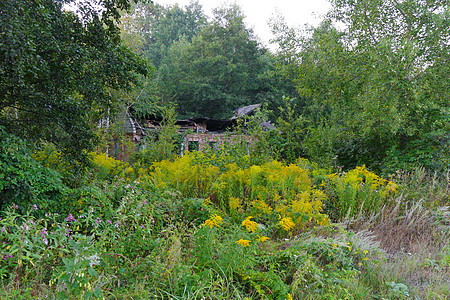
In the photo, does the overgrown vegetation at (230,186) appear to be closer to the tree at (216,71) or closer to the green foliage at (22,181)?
the green foliage at (22,181)

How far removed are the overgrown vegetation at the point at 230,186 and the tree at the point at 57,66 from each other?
24 millimetres

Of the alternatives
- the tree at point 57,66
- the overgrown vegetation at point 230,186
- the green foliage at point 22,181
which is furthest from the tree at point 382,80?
the green foliage at point 22,181

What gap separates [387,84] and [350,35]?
2580mm

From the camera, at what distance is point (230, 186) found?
4.71 metres

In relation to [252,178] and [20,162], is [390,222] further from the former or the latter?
[20,162]

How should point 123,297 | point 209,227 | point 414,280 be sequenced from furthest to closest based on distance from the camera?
point 414,280, point 209,227, point 123,297

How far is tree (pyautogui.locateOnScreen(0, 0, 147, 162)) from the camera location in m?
3.32

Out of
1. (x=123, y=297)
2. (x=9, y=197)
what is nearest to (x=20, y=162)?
(x=9, y=197)

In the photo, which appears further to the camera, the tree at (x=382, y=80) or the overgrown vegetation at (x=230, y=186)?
the tree at (x=382, y=80)

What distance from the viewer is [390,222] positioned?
4570mm

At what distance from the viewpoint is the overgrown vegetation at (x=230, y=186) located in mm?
2607

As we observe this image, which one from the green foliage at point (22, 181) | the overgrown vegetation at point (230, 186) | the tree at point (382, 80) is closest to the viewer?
the overgrown vegetation at point (230, 186)

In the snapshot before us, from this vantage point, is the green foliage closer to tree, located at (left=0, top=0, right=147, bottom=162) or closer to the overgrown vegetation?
the overgrown vegetation

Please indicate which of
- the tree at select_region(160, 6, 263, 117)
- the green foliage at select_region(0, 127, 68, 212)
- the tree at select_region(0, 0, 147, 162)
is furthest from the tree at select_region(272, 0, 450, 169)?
the tree at select_region(160, 6, 263, 117)
